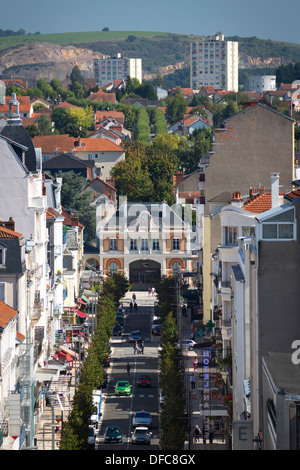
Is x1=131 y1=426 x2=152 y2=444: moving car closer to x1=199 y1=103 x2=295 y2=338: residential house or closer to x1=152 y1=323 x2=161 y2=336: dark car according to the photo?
x1=199 y1=103 x2=295 y2=338: residential house

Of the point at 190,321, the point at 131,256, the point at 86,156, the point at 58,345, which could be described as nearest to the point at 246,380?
the point at 58,345

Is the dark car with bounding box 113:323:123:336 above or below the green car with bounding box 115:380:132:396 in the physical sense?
above

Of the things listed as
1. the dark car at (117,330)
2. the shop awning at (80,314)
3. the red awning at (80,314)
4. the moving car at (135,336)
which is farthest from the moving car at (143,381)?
the dark car at (117,330)

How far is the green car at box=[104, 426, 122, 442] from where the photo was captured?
5528cm

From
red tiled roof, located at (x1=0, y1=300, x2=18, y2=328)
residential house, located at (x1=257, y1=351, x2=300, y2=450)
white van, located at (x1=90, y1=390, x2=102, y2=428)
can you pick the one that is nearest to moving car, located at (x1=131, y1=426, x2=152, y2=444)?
white van, located at (x1=90, y1=390, x2=102, y2=428)

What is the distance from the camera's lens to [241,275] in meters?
48.6

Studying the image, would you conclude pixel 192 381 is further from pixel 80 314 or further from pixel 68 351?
pixel 80 314

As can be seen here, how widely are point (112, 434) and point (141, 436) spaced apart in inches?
52.6

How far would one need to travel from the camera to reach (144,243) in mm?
121250

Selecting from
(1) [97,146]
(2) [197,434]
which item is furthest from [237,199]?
(1) [97,146]

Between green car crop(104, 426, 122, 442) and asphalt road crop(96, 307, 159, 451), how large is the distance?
24cm

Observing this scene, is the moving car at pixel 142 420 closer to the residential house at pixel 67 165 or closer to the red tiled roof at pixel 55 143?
the residential house at pixel 67 165

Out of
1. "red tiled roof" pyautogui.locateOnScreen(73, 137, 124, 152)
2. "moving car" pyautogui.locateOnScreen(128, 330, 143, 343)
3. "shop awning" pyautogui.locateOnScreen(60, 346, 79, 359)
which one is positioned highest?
"red tiled roof" pyautogui.locateOnScreen(73, 137, 124, 152)
